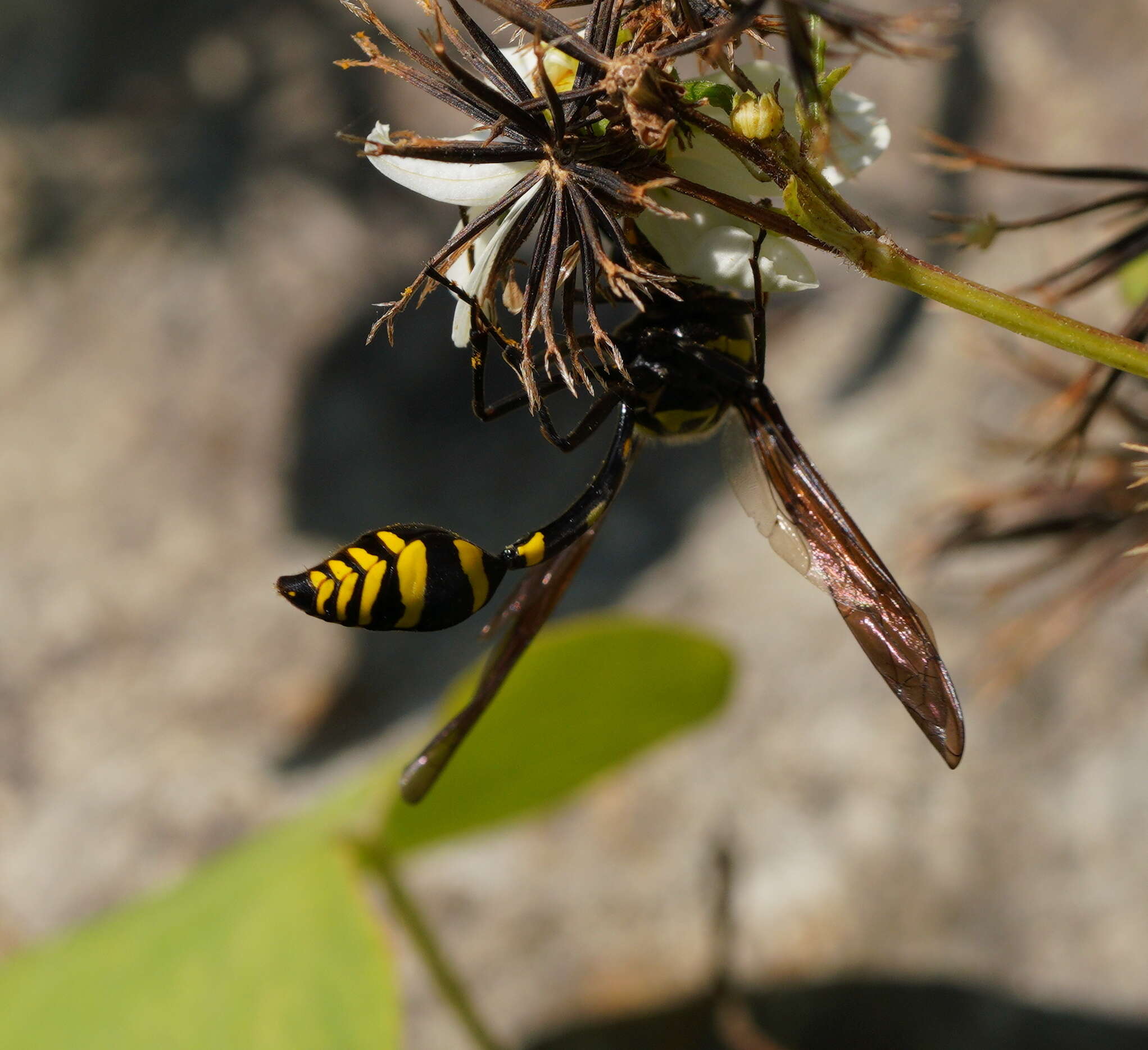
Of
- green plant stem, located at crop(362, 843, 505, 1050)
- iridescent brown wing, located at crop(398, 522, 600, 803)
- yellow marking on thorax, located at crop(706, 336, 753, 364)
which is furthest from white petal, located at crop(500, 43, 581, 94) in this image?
green plant stem, located at crop(362, 843, 505, 1050)

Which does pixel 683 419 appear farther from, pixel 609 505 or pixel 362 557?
pixel 362 557

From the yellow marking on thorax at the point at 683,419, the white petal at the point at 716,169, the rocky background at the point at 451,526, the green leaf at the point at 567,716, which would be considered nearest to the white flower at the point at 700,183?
the white petal at the point at 716,169

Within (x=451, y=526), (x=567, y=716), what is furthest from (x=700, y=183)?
(x=451, y=526)

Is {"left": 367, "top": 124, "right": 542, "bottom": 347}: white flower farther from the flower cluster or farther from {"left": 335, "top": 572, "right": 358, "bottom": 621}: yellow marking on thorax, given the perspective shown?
{"left": 335, "top": 572, "right": 358, "bottom": 621}: yellow marking on thorax

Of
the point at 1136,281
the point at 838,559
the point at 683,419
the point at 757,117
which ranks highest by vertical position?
the point at 757,117

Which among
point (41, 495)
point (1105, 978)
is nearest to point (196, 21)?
point (41, 495)

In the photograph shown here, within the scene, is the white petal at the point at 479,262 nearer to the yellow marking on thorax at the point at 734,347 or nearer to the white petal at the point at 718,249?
the white petal at the point at 718,249
